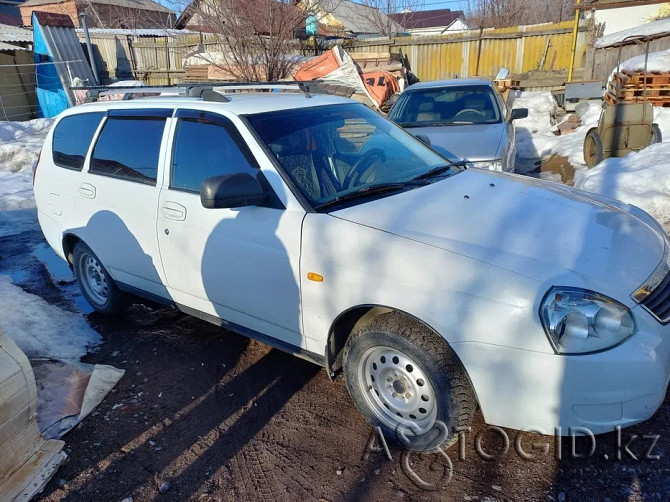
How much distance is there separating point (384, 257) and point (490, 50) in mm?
18164

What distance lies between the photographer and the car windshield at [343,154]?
9.96 feet

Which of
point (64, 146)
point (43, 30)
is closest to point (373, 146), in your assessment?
point (64, 146)

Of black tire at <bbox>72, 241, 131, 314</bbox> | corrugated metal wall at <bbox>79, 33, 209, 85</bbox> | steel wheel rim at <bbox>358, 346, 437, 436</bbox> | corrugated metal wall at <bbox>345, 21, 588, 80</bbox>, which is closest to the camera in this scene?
steel wheel rim at <bbox>358, 346, 437, 436</bbox>

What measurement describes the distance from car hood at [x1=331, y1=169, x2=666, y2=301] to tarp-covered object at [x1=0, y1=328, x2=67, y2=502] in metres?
1.85

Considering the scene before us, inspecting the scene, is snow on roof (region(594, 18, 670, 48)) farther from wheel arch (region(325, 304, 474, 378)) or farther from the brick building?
the brick building

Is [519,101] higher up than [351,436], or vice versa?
[519,101]

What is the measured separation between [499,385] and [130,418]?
90.4 inches

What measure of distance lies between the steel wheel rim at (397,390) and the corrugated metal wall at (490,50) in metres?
17.9

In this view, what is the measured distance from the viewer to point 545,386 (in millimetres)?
2232

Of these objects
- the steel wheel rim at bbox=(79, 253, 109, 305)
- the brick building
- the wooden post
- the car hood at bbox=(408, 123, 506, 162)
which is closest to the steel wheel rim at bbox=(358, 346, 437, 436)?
the steel wheel rim at bbox=(79, 253, 109, 305)

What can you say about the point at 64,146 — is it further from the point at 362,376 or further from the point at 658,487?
the point at 658,487

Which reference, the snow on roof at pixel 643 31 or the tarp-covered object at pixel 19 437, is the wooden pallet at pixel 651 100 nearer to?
the snow on roof at pixel 643 31

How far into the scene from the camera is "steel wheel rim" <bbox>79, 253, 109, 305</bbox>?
4.52m

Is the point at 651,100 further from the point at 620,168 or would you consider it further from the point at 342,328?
the point at 342,328
